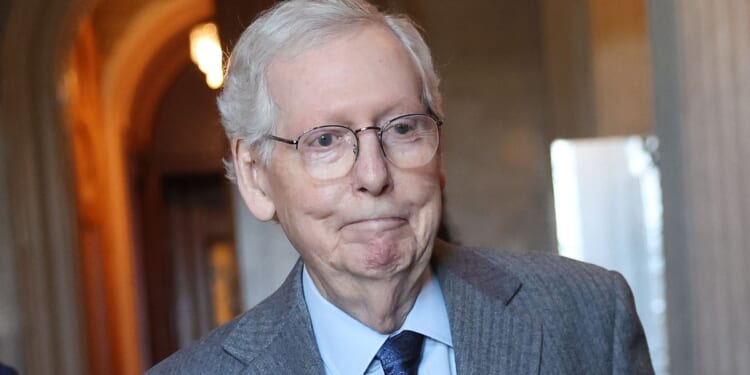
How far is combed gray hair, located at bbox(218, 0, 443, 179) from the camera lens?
7.90 feet

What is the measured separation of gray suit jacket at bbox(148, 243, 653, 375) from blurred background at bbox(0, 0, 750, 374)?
1.05 m

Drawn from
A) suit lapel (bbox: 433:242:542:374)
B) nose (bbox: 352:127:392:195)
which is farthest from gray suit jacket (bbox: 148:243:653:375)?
nose (bbox: 352:127:392:195)

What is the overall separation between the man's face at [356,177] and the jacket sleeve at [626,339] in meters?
0.47

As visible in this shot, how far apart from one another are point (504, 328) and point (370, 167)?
19.4 inches

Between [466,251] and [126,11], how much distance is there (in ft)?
39.3

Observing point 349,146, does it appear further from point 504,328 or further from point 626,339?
point 626,339

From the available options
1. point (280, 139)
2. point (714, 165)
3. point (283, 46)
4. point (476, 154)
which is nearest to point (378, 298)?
point (280, 139)

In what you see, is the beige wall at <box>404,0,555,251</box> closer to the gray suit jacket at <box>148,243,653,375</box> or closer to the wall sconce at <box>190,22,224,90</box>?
the wall sconce at <box>190,22,224,90</box>

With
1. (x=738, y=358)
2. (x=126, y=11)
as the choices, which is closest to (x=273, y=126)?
(x=738, y=358)

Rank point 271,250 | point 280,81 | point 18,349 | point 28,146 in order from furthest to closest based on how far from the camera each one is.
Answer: point 28,146 → point 18,349 → point 271,250 → point 280,81

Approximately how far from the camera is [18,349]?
24.7 feet

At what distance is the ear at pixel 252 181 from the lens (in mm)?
2535

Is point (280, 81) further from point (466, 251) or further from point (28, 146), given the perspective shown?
point (28, 146)

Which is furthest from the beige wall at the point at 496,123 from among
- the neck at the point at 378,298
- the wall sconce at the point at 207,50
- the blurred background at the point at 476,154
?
the neck at the point at 378,298
